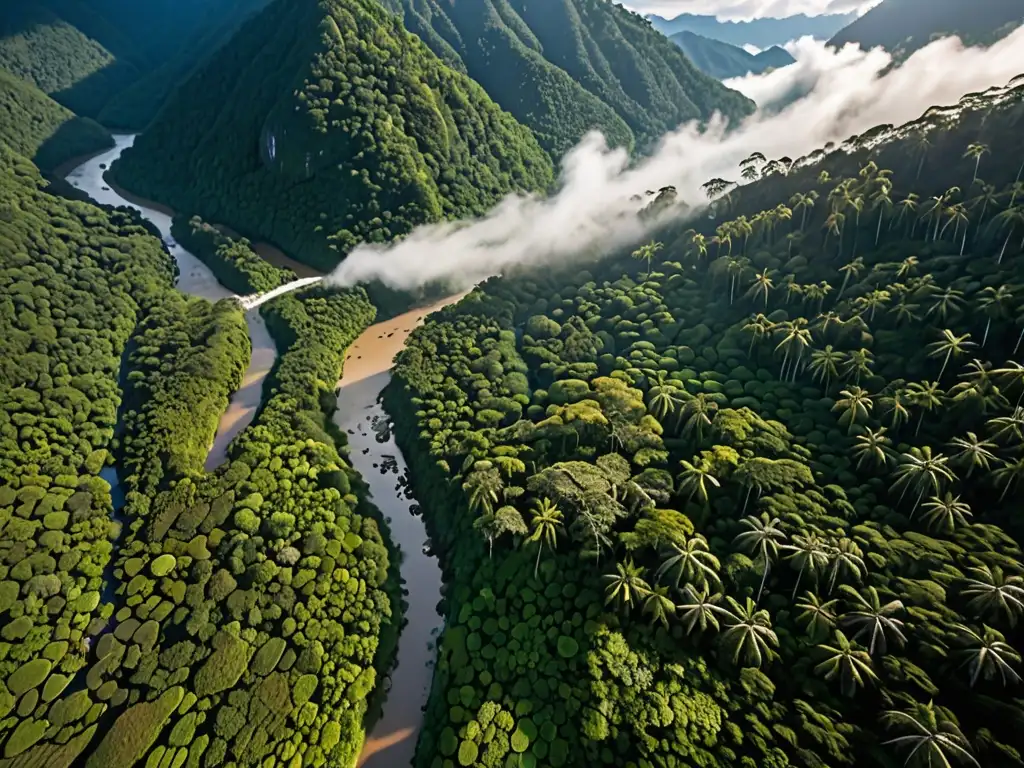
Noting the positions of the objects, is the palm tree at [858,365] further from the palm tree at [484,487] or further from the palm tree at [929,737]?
the palm tree at [484,487]

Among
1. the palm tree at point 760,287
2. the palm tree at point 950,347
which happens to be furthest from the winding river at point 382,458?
the palm tree at point 950,347

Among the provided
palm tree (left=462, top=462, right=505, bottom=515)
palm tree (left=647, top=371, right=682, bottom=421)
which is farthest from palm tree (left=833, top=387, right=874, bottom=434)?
palm tree (left=462, top=462, right=505, bottom=515)

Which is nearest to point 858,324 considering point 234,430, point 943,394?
point 943,394

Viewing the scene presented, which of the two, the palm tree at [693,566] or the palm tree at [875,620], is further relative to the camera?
the palm tree at [693,566]

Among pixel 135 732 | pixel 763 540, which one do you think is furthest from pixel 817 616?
pixel 135 732

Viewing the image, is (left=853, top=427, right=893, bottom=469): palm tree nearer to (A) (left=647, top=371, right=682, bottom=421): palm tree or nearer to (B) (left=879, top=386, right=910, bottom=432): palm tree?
(B) (left=879, top=386, right=910, bottom=432): palm tree

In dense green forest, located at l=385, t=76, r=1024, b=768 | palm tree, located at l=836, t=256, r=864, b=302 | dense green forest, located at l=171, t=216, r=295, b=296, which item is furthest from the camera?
dense green forest, located at l=171, t=216, r=295, b=296

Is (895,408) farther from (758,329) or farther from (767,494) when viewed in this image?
(758,329)
